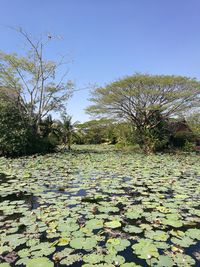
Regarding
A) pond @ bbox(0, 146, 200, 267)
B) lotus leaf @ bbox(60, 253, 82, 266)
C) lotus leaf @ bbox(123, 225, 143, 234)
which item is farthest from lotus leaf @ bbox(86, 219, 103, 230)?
lotus leaf @ bbox(60, 253, 82, 266)

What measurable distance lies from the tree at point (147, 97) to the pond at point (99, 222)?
31.0 feet

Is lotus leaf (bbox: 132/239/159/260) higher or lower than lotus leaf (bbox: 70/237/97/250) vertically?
lower

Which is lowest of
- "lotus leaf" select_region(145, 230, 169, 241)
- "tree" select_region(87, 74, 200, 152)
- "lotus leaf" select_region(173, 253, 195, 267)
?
"lotus leaf" select_region(173, 253, 195, 267)

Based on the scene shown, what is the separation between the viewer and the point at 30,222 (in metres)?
3.88

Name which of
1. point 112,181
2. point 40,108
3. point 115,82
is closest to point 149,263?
point 112,181

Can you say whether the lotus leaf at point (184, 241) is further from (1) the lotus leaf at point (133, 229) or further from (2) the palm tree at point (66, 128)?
(2) the palm tree at point (66, 128)

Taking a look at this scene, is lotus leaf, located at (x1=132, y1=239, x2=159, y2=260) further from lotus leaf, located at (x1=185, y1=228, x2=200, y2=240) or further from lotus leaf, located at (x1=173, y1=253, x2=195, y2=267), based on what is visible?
lotus leaf, located at (x1=185, y1=228, x2=200, y2=240)

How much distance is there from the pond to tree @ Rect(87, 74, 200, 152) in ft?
31.0

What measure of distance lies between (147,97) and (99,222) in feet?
43.5

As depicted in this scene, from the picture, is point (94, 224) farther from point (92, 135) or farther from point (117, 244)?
point (92, 135)

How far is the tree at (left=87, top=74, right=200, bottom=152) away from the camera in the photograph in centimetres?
1555

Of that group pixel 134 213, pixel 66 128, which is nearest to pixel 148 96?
pixel 66 128

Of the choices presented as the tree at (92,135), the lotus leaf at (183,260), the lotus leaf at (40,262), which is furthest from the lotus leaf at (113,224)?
the tree at (92,135)

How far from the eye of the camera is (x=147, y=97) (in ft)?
53.7
